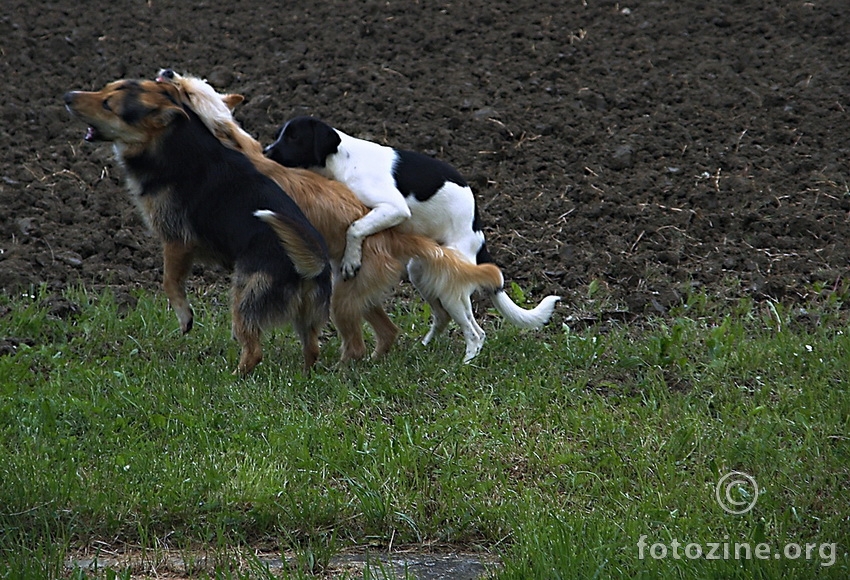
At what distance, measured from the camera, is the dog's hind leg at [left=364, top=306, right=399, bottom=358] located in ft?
21.6

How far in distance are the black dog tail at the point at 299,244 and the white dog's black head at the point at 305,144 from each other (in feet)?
2.51

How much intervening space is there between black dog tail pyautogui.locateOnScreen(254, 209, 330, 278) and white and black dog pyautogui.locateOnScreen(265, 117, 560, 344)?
48 centimetres

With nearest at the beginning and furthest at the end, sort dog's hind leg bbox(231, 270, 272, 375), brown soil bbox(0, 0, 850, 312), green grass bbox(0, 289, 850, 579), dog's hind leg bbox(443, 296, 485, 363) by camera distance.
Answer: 1. green grass bbox(0, 289, 850, 579)
2. dog's hind leg bbox(231, 270, 272, 375)
3. dog's hind leg bbox(443, 296, 485, 363)
4. brown soil bbox(0, 0, 850, 312)

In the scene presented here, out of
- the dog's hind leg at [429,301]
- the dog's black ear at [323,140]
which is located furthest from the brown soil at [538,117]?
the dog's black ear at [323,140]

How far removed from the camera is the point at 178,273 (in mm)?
6340

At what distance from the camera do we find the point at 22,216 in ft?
26.5

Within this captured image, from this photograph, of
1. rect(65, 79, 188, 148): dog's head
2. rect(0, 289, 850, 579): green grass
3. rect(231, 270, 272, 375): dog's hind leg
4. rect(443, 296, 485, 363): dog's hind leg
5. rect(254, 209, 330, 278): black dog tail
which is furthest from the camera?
rect(443, 296, 485, 363): dog's hind leg

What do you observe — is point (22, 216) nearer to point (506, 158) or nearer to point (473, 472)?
point (506, 158)

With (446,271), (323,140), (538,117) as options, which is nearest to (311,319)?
(446,271)

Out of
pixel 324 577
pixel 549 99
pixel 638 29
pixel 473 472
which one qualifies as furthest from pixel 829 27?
pixel 324 577

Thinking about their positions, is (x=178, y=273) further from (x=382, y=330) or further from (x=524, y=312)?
(x=524, y=312)

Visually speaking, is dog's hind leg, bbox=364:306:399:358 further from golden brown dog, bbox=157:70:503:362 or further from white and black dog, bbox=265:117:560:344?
white and black dog, bbox=265:117:560:344

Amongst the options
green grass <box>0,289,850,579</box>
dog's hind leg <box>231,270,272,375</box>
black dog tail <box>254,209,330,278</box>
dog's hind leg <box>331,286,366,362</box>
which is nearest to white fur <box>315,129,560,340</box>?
dog's hind leg <box>331,286,366,362</box>

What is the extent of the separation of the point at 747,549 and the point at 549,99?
253 inches
